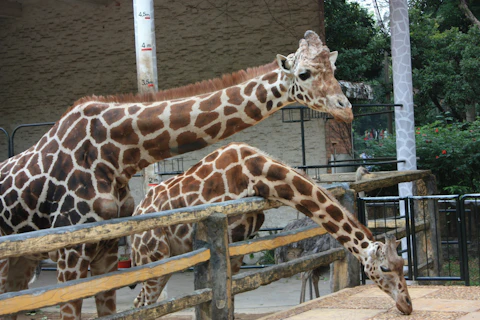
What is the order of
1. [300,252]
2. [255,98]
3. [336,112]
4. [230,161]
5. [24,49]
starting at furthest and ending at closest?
[24,49] < [300,252] < [230,161] < [255,98] < [336,112]

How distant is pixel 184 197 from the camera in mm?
5227

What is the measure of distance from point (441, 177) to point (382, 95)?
6.81m

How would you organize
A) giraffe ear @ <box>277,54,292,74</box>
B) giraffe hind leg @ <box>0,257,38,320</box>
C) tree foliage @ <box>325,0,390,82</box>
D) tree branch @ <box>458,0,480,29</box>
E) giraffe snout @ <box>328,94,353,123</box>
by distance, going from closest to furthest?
giraffe snout @ <box>328,94,353,123</box> < giraffe ear @ <box>277,54,292,74</box> < giraffe hind leg @ <box>0,257,38,320</box> < tree foliage @ <box>325,0,390,82</box> < tree branch @ <box>458,0,480,29</box>

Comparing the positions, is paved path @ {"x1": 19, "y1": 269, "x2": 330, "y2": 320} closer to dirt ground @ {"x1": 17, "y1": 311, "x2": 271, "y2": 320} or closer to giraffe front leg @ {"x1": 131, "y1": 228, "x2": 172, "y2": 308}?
dirt ground @ {"x1": 17, "y1": 311, "x2": 271, "y2": 320}

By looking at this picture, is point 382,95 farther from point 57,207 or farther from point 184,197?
point 57,207

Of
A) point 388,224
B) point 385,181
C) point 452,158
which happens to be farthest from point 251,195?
point 452,158

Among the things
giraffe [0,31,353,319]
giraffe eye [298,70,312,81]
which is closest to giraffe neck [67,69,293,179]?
giraffe [0,31,353,319]

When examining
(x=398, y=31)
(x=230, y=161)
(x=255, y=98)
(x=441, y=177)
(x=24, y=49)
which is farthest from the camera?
(x=24, y=49)

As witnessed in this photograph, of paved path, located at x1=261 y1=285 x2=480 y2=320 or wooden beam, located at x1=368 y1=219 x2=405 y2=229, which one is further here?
wooden beam, located at x1=368 y1=219 x2=405 y2=229

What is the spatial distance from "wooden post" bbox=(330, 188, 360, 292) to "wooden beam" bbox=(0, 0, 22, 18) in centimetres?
1160

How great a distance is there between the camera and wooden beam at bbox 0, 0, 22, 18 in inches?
574

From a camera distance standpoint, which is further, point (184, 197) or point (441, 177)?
point (441, 177)

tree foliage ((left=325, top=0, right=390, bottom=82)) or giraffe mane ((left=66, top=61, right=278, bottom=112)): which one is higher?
tree foliage ((left=325, top=0, right=390, bottom=82))

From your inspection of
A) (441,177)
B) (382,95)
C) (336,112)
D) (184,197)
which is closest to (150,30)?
(184,197)
